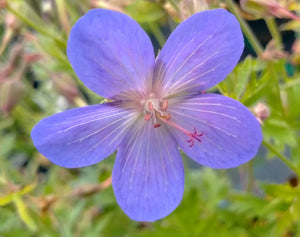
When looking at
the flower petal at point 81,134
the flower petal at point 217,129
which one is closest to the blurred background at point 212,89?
the flower petal at point 217,129

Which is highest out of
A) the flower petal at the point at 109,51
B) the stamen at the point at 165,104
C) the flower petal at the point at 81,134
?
the flower petal at the point at 109,51

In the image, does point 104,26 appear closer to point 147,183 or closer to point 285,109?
point 147,183

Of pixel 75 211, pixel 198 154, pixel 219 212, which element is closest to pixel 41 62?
pixel 75 211

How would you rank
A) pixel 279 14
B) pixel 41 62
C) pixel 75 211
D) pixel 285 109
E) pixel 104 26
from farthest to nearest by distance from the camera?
pixel 41 62
pixel 75 211
pixel 285 109
pixel 279 14
pixel 104 26

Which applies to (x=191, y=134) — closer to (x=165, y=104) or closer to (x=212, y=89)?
(x=165, y=104)

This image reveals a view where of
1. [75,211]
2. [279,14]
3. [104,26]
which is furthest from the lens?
[75,211]

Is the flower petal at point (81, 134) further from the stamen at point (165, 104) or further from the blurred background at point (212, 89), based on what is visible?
the blurred background at point (212, 89)

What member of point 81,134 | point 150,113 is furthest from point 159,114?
point 81,134

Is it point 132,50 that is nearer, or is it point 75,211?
point 132,50
